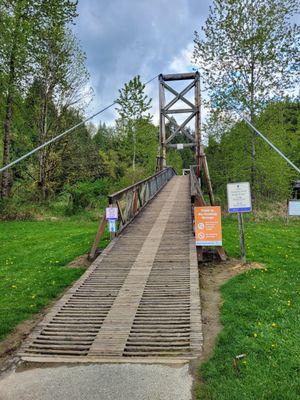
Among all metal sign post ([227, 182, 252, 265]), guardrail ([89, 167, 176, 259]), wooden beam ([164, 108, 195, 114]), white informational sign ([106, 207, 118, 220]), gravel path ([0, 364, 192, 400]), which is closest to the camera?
gravel path ([0, 364, 192, 400])

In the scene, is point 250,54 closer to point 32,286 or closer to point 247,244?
point 247,244

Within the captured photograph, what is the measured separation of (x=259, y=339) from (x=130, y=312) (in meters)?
1.68

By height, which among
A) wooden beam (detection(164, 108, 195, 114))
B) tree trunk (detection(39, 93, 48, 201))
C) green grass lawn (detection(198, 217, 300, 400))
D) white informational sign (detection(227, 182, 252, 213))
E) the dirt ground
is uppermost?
wooden beam (detection(164, 108, 195, 114))

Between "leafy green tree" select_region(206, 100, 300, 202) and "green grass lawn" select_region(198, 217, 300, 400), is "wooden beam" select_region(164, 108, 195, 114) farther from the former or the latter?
"green grass lawn" select_region(198, 217, 300, 400)

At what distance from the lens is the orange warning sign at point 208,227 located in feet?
22.9

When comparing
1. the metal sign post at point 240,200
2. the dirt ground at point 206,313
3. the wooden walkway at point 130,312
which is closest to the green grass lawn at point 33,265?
the dirt ground at point 206,313

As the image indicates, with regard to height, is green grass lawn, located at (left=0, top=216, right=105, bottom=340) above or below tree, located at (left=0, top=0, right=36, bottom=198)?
below

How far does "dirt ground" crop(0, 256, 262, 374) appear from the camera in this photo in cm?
358

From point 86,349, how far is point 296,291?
3.33 meters

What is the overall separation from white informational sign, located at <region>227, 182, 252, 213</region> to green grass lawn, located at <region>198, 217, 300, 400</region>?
1.27 meters

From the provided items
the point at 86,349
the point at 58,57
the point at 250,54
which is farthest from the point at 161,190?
the point at 86,349

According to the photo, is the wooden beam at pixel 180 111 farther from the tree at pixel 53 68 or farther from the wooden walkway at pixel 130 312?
the wooden walkway at pixel 130 312

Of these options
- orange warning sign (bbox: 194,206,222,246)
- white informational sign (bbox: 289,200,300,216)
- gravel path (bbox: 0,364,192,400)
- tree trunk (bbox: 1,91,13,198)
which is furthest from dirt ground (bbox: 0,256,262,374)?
tree trunk (bbox: 1,91,13,198)

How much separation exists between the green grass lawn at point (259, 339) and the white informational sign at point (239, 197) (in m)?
1.27
